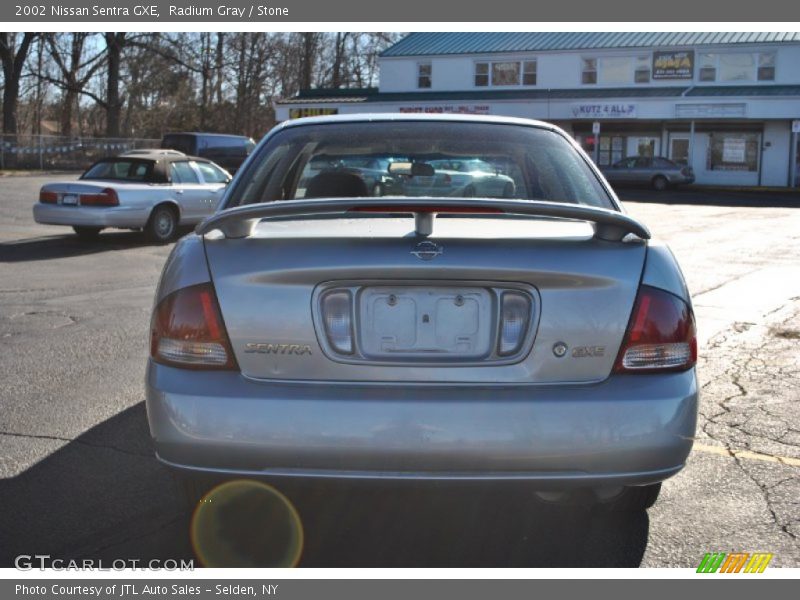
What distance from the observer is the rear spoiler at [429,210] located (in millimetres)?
2996

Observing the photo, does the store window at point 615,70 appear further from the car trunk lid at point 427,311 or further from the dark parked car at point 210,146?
the car trunk lid at point 427,311

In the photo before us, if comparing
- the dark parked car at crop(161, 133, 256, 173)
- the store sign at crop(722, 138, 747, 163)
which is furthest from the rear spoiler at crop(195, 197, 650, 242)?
the store sign at crop(722, 138, 747, 163)

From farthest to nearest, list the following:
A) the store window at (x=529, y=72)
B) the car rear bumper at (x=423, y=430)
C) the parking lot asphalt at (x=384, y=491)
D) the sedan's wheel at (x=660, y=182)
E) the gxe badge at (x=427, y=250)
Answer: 1. the store window at (x=529, y=72)
2. the sedan's wheel at (x=660, y=182)
3. the parking lot asphalt at (x=384, y=491)
4. the gxe badge at (x=427, y=250)
5. the car rear bumper at (x=423, y=430)

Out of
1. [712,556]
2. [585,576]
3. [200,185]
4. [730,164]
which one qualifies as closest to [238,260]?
[585,576]

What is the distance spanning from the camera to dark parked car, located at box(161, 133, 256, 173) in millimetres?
29700

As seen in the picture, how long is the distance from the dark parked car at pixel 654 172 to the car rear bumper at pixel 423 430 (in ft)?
123

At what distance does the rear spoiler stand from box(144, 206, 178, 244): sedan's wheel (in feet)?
39.3

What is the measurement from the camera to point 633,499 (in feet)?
12.2

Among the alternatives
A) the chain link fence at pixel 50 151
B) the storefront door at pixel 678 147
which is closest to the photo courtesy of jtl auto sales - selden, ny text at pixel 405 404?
the chain link fence at pixel 50 151

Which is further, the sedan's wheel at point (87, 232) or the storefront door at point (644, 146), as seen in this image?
the storefront door at point (644, 146)

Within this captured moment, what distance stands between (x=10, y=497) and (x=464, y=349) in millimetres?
2165

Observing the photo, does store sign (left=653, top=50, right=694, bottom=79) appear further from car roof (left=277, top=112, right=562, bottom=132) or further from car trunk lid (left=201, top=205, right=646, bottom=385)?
car trunk lid (left=201, top=205, right=646, bottom=385)

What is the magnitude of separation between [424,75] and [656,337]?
46659 mm

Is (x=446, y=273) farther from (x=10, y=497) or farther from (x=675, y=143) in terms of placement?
(x=675, y=143)
